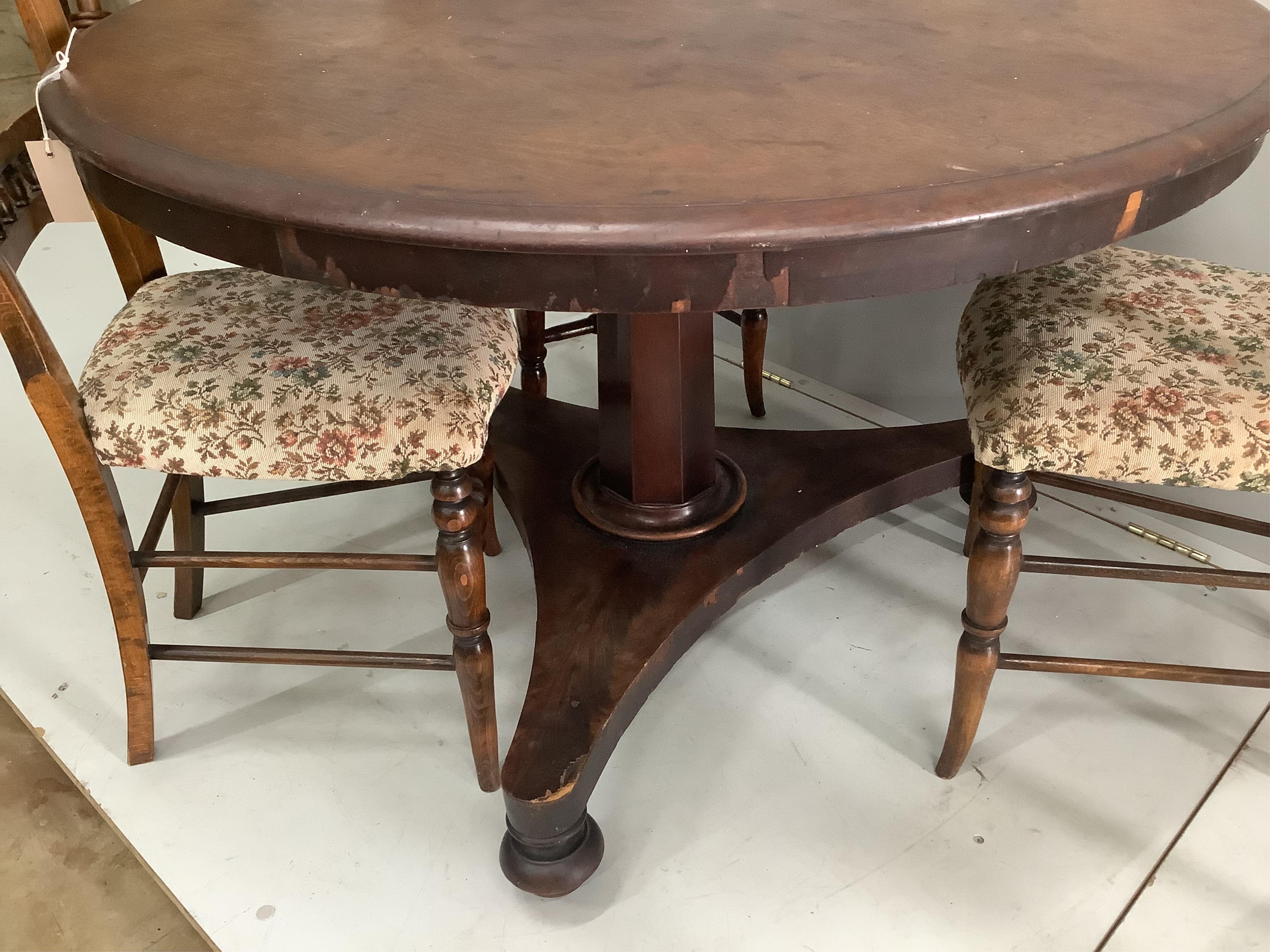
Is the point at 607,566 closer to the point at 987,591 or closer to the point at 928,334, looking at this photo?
the point at 987,591

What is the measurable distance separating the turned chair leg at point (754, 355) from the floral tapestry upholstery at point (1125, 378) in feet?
2.17

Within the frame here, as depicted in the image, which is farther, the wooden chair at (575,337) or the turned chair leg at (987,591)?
the wooden chair at (575,337)

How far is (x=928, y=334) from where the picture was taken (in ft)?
6.49

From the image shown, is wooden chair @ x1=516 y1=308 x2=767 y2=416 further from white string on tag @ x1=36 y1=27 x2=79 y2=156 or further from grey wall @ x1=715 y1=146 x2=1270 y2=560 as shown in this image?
white string on tag @ x1=36 y1=27 x2=79 y2=156

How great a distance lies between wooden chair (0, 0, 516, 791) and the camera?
1.09m

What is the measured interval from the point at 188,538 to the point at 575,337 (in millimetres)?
853

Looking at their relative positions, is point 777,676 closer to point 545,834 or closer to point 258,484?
point 545,834

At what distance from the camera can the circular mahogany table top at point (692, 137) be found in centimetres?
79

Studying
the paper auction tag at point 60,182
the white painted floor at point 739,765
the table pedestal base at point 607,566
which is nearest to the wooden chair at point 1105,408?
the white painted floor at point 739,765

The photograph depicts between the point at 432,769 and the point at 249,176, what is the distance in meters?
0.82

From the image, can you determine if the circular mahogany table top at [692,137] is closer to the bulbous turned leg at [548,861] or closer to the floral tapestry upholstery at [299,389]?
the floral tapestry upholstery at [299,389]

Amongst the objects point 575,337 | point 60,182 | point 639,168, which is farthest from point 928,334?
point 60,182

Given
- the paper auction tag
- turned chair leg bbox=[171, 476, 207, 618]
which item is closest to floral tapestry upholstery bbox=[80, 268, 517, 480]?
the paper auction tag

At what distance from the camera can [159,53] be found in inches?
44.4
